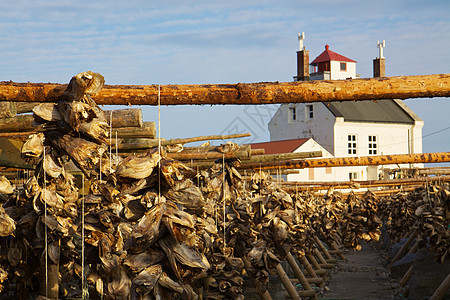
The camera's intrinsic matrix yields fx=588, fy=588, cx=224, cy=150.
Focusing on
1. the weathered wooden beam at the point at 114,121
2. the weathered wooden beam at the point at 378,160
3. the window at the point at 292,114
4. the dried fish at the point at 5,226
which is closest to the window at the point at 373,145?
the window at the point at 292,114

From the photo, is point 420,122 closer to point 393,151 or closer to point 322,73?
point 393,151

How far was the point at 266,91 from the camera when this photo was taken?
5.15 meters

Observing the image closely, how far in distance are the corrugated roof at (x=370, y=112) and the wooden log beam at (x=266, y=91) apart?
3883 cm

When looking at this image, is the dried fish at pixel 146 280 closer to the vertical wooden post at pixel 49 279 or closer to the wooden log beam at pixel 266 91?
the wooden log beam at pixel 266 91

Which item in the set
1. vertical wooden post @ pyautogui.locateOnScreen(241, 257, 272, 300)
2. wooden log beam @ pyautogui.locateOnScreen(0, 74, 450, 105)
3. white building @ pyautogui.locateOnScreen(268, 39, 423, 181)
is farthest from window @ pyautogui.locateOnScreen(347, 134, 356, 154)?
wooden log beam @ pyautogui.locateOnScreen(0, 74, 450, 105)

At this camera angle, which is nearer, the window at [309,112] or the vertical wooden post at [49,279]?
the vertical wooden post at [49,279]

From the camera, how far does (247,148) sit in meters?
9.59

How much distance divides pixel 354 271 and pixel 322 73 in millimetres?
30794

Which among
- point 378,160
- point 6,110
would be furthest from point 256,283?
point 6,110

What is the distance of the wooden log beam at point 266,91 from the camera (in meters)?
4.91

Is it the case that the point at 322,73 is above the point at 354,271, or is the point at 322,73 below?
above

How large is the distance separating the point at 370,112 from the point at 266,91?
43.9 m

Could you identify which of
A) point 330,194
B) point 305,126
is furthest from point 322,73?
point 330,194

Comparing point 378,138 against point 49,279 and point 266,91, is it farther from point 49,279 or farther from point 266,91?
point 49,279
